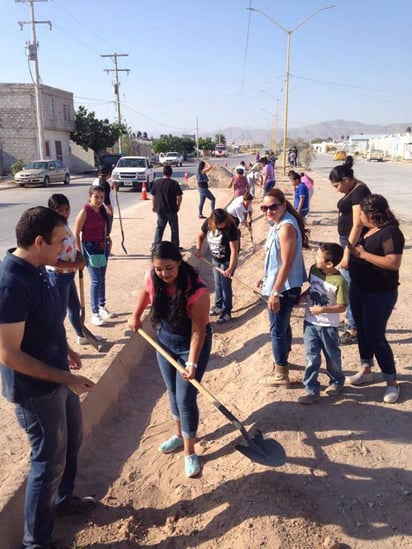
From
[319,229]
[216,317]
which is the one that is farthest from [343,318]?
[319,229]

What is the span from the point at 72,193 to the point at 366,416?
69.3ft

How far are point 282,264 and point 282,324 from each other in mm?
540

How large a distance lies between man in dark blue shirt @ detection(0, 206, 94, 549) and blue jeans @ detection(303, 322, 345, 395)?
2082 millimetres

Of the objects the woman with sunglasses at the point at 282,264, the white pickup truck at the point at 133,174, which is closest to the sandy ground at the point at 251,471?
the woman with sunglasses at the point at 282,264

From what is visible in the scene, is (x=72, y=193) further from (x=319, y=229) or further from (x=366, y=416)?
(x=366, y=416)

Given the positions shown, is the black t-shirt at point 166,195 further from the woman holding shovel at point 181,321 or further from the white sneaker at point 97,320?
the woman holding shovel at point 181,321

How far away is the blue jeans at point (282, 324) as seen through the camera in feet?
13.3

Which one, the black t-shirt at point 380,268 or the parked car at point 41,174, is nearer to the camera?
Answer: the black t-shirt at point 380,268

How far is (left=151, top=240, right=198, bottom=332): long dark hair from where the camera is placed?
2914 millimetres

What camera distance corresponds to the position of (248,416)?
412cm

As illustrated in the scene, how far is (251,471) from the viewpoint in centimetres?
332

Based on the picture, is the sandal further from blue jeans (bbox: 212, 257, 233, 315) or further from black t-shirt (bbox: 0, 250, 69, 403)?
black t-shirt (bbox: 0, 250, 69, 403)

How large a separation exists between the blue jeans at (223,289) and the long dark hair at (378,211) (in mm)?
2615

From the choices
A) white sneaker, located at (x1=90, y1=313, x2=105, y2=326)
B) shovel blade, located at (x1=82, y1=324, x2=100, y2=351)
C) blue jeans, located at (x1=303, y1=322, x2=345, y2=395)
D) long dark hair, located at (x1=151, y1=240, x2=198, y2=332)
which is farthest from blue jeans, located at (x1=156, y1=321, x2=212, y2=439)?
white sneaker, located at (x1=90, y1=313, x2=105, y2=326)
